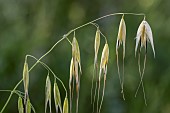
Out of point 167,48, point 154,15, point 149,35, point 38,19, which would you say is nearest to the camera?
point 149,35

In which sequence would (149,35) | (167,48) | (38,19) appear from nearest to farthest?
(149,35), (167,48), (38,19)

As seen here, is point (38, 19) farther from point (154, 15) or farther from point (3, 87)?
point (154, 15)

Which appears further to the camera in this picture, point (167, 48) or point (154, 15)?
point (154, 15)

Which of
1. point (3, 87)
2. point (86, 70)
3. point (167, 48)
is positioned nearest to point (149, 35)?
point (167, 48)

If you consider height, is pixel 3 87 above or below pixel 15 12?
below

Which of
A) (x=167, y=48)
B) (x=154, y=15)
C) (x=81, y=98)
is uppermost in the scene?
(x=154, y=15)

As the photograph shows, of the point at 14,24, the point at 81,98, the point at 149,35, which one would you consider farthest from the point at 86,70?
the point at 149,35
